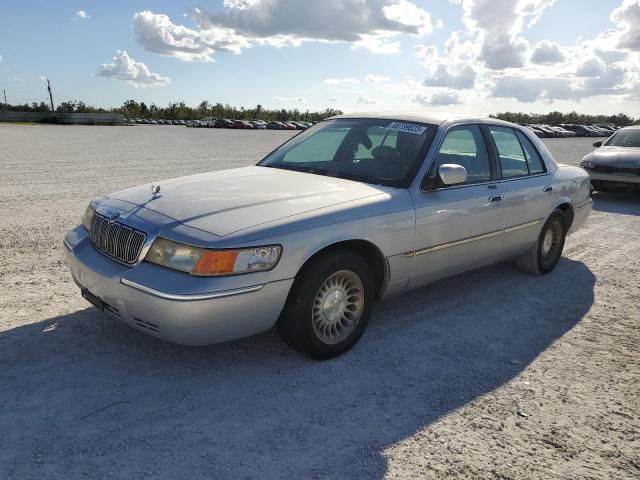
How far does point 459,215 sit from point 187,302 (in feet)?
7.64

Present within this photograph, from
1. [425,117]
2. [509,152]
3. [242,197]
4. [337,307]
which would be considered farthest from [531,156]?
[242,197]

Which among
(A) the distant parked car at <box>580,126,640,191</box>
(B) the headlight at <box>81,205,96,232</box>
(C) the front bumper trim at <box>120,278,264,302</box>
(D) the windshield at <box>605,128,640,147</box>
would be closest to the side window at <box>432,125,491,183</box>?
(C) the front bumper trim at <box>120,278,264,302</box>

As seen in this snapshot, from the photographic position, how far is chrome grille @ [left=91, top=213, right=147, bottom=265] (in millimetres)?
3355

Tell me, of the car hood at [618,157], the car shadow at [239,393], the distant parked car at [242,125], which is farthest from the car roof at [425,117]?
the distant parked car at [242,125]

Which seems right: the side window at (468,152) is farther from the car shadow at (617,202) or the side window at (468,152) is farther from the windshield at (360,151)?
the car shadow at (617,202)

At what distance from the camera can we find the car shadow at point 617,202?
32.0 feet

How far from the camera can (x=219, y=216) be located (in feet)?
11.1

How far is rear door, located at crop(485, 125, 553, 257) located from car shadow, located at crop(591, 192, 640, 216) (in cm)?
498

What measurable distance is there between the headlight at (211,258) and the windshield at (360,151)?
131 cm

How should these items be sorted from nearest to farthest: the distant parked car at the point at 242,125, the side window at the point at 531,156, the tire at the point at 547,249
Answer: the side window at the point at 531,156 → the tire at the point at 547,249 → the distant parked car at the point at 242,125

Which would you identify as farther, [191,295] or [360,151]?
[360,151]

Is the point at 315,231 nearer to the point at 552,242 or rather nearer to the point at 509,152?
the point at 509,152

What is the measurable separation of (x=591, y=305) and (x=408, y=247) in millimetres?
2140

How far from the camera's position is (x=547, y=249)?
19.2 feet
